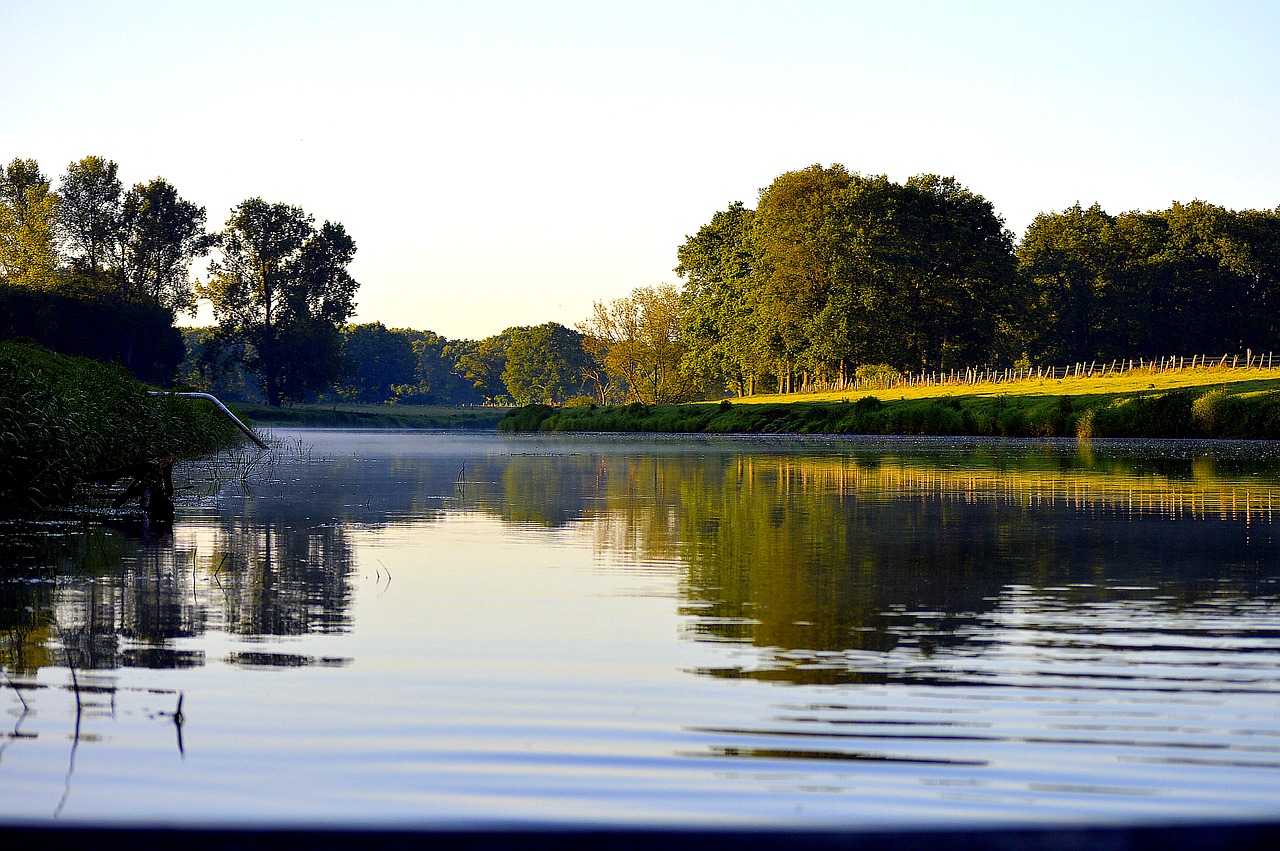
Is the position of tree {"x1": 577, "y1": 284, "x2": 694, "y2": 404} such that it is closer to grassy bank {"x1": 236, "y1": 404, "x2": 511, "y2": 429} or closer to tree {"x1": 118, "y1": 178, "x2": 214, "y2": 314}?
grassy bank {"x1": 236, "y1": 404, "x2": 511, "y2": 429}

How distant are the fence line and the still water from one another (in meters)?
80.1

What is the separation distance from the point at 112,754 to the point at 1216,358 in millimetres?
127035

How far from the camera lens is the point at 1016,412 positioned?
69125mm

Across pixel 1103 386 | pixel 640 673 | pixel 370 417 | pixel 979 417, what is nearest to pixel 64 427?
pixel 640 673

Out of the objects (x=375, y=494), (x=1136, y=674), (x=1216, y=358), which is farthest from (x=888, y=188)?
(x=1136, y=674)

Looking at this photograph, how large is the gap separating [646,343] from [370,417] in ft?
115

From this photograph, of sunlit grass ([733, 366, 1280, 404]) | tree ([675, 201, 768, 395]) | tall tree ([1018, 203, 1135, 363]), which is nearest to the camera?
sunlit grass ([733, 366, 1280, 404])

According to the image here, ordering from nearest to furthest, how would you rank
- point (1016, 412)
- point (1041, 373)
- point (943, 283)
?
point (1016, 412)
point (1041, 373)
point (943, 283)

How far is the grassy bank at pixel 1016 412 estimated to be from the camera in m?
60.5

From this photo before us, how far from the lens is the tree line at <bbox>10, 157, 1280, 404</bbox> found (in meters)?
108

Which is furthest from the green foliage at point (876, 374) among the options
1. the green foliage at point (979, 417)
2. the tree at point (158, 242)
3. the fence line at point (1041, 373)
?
the tree at point (158, 242)

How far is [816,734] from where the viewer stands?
6746mm

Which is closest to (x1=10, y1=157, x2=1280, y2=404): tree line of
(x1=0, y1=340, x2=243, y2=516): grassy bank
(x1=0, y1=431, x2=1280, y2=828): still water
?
(x1=0, y1=340, x2=243, y2=516): grassy bank

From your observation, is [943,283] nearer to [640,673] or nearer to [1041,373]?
[1041,373]
